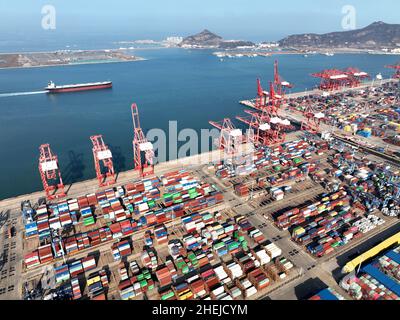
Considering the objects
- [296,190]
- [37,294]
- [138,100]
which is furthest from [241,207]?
[138,100]

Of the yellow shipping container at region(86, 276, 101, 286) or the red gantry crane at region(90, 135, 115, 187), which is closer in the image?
the yellow shipping container at region(86, 276, 101, 286)

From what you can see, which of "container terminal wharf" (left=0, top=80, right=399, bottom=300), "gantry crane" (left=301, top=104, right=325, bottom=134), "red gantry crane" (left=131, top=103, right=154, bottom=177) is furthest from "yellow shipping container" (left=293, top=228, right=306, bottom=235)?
"gantry crane" (left=301, top=104, right=325, bottom=134)

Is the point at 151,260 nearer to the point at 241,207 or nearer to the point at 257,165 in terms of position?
the point at 241,207

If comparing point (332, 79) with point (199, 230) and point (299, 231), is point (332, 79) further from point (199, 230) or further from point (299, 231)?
point (199, 230)

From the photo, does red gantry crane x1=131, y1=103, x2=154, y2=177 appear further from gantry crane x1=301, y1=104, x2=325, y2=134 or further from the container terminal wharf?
gantry crane x1=301, y1=104, x2=325, y2=134

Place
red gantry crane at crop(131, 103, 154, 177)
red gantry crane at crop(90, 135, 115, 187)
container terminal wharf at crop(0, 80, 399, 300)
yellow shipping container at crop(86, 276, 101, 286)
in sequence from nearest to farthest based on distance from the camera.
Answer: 1. yellow shipping container at crop(86, 276, 101, 286)
2. container terminal wharf at crop(0, 80, 399, 300)
3. red gantry crane at crop(90, 135, 115, 187)
4. red gantry crane at crop(131, 103, 154, 177)

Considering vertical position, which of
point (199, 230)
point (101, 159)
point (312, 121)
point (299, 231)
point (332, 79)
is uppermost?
point (332, 79)

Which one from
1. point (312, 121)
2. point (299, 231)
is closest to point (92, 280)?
point (299, 231)
